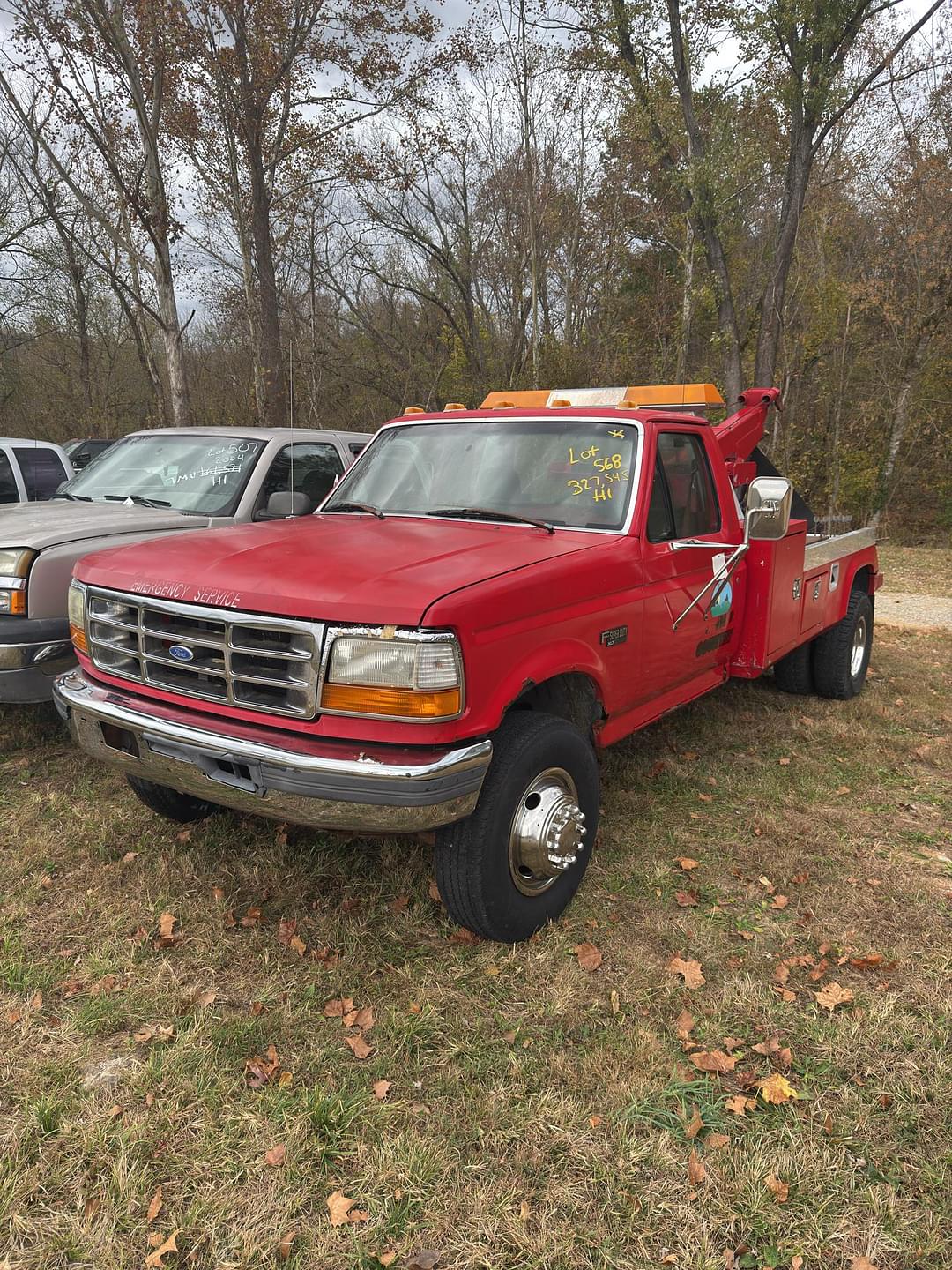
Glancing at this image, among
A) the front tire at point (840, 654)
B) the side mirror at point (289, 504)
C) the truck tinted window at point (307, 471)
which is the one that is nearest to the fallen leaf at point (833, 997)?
the side mirror at point (289, 504)

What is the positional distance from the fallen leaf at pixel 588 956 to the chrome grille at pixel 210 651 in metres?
1.43

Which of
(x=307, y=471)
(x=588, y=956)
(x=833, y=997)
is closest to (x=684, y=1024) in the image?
(x=588, y=956)

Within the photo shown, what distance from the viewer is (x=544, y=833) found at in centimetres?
298

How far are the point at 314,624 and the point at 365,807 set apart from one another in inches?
24.2

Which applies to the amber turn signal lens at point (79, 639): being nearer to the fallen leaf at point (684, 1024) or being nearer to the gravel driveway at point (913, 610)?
the fallen leaf at point (684, 1024)

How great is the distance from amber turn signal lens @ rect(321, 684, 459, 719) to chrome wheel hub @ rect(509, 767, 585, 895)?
0.59 meters

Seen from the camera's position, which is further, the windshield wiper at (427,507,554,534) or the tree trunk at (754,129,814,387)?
the tree trunk at (754,129,814,387)

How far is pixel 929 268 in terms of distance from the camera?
1920 centimetres

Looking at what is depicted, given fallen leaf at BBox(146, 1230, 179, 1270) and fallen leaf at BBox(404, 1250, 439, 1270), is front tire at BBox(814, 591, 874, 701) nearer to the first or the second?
fallen leaf at BBox(404, 1250, 439, 1270)

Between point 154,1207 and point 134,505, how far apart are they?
4.54 metres

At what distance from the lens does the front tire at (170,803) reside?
12.5 feet

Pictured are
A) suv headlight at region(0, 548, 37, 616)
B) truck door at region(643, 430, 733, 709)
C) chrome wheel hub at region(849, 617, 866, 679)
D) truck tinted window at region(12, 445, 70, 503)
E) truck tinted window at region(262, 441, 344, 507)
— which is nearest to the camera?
truck door at region(643, 430, 733, 709)

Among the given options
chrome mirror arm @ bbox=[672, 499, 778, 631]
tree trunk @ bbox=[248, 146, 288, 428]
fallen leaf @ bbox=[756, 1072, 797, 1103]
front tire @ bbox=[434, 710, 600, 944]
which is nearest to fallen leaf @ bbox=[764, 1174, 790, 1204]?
fallen leaf @ bbox=[756, 1072, 797, 1103]

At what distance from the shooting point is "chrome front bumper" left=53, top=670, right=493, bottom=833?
251 cm
